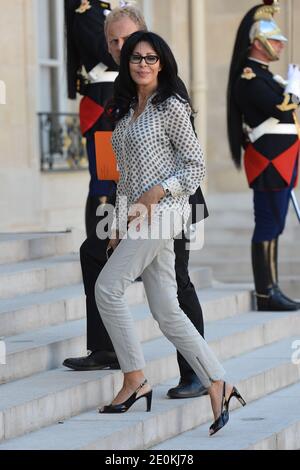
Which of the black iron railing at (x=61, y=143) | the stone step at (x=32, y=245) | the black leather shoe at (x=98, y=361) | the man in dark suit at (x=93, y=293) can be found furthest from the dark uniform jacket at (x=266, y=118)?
the black iron railing at (x=61, y=143)

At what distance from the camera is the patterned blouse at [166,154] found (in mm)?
5824

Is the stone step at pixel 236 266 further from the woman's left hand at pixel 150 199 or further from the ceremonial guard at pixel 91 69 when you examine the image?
the woman's left hand at pixel 150 199

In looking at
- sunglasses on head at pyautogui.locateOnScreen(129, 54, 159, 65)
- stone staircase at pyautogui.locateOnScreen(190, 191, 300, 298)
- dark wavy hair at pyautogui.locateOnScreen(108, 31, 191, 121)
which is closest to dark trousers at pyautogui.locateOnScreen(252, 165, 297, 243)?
dark wavy hair at pyautogui.locateOnScreen(108, 31, 191, 121)

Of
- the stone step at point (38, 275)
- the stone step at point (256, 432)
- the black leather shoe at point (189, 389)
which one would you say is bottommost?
the stone step at point (256, 432)

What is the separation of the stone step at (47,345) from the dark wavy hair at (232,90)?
1.47 meters

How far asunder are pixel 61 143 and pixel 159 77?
594cm

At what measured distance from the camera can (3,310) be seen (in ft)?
22.9

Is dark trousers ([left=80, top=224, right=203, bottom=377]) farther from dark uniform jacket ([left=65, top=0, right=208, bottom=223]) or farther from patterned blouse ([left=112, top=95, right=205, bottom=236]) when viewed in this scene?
dark uniform jacket ([left=65, top=0, right=208, bottom=223])

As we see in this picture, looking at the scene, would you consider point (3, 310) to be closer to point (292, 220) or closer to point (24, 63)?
point (24, 63)

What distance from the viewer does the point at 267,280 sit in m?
8.80

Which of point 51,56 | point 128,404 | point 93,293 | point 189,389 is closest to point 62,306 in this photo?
point 93,293

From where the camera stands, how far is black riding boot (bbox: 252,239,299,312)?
877 centimetres

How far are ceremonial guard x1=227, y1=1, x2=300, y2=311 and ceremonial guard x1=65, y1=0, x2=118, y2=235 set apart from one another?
1.05 meters
